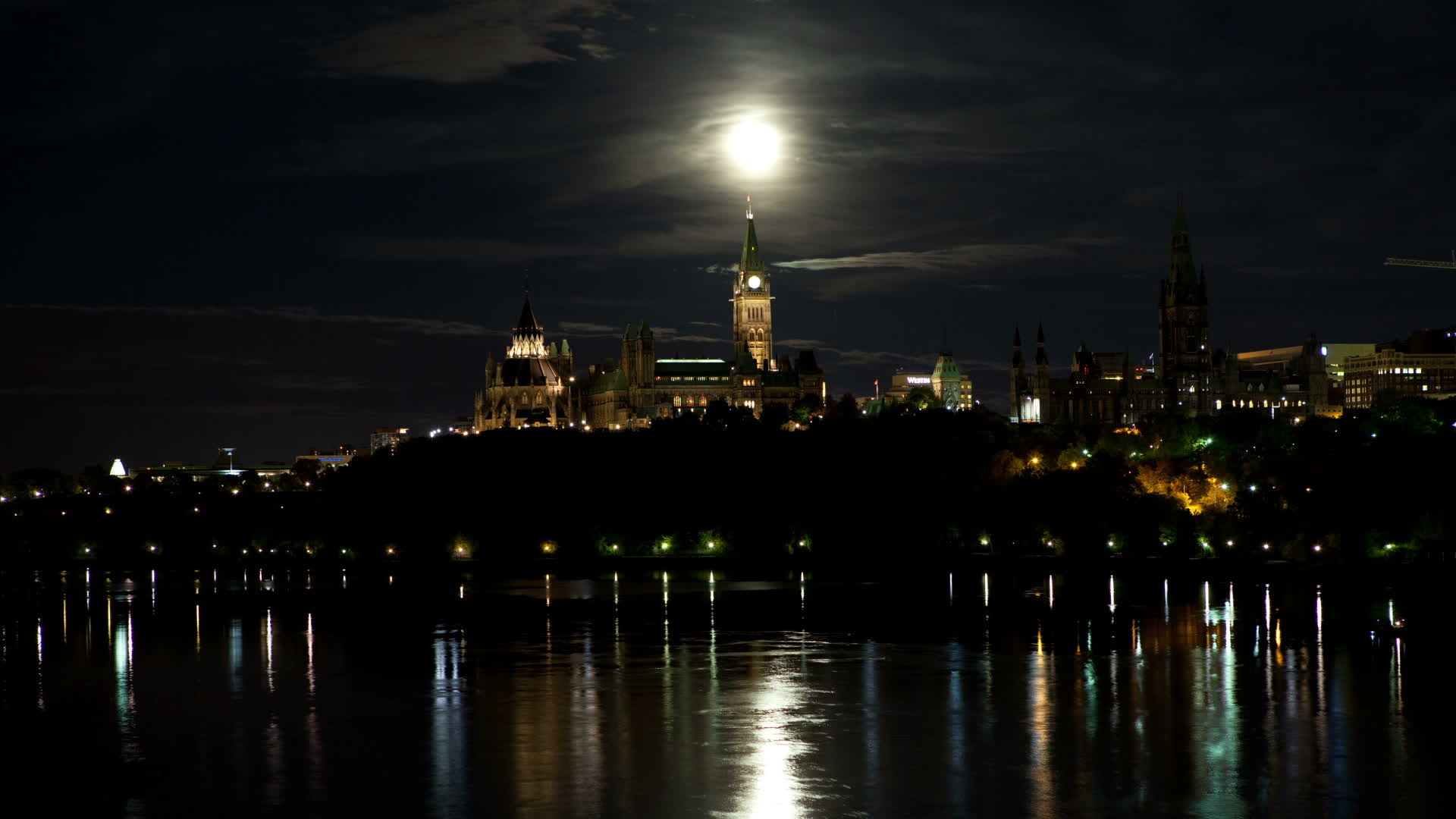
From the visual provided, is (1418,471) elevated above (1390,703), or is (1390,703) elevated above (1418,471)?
Result: (1418,471)

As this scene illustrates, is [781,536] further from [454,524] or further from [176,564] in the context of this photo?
[176,564]

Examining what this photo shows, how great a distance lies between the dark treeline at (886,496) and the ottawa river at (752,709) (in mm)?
15019

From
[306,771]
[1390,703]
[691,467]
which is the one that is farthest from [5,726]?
[691,467]

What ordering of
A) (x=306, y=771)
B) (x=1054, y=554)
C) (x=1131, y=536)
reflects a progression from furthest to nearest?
(x=1054, y=554) → (x=1131, y=536) → (x=306, y=771)

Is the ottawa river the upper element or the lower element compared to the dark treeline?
lower

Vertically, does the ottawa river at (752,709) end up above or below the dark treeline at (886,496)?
below

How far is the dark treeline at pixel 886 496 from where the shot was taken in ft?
338

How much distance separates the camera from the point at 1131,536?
115 m

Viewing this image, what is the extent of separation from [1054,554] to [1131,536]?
28.7ft

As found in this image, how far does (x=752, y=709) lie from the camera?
50000mm

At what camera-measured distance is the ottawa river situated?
38.6 metres

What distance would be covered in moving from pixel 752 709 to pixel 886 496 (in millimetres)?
83426

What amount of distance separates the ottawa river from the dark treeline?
15019 mm

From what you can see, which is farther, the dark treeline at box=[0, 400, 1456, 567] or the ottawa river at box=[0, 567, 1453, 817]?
the dark treeline at box=[0, 400, 1456, 567]
